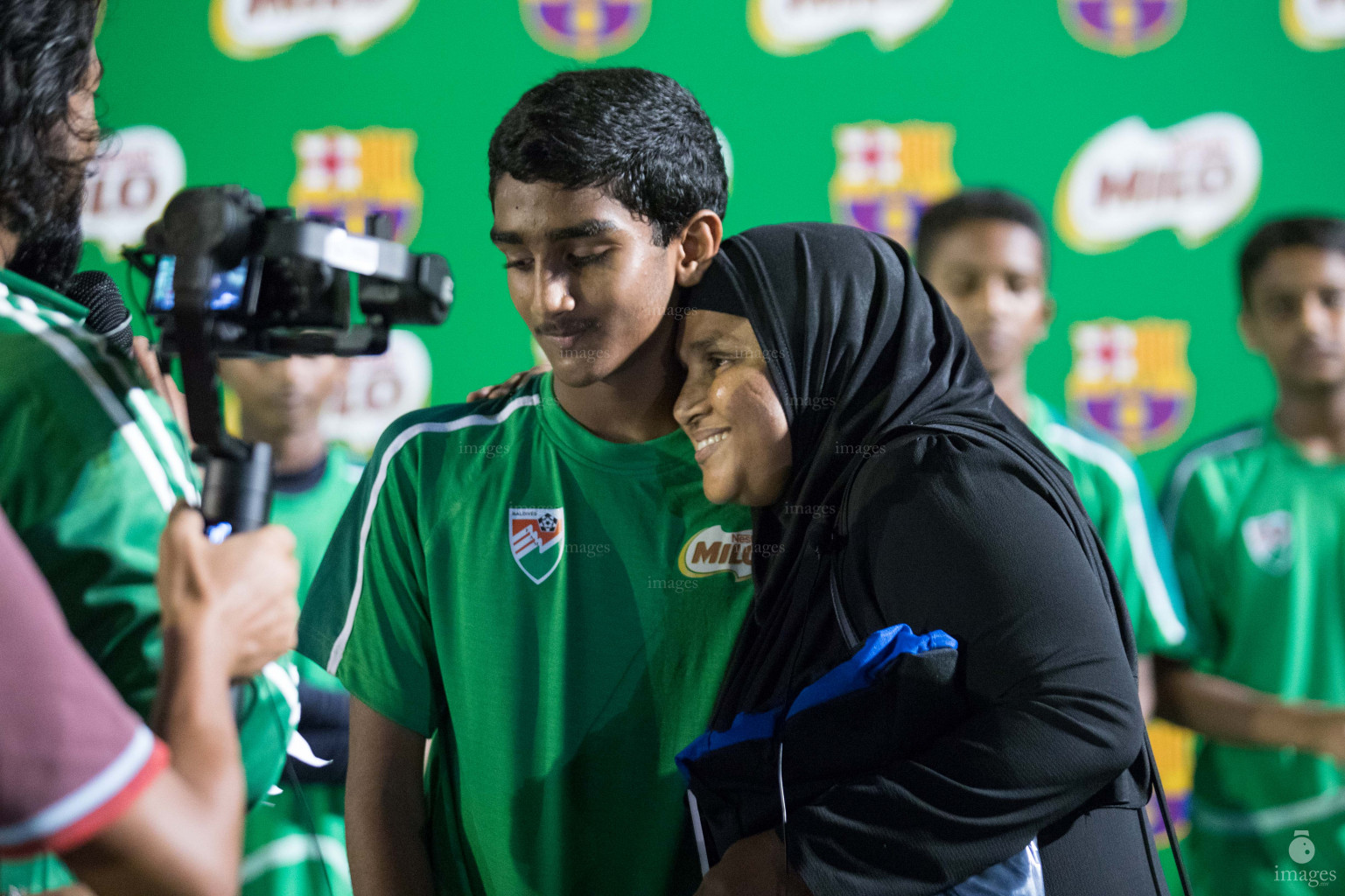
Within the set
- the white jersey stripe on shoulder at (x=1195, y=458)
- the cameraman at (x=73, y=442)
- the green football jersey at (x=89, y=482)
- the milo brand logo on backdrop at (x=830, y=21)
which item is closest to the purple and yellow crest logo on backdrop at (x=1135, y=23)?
the milo brand logo on backdrop at (x=830, y=21)

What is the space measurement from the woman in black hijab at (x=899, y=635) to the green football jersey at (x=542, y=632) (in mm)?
72

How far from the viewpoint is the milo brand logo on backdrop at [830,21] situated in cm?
243

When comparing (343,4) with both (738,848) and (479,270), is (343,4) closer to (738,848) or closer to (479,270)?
(479,270)

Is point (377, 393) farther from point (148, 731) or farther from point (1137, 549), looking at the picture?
point (148, 731)

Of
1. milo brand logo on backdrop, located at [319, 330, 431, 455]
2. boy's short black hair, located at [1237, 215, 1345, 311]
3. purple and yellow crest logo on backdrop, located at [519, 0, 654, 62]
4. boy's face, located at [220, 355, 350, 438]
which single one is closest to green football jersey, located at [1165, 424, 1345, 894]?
boy's short black hair, located at [1237, 215, 1345, 311]

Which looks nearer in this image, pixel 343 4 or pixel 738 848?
pixel 738 848

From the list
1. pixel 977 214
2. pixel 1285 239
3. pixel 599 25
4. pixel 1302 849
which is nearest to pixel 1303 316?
pixel 1285 239

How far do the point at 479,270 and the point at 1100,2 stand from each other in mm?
1502

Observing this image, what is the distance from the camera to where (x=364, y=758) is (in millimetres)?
1266

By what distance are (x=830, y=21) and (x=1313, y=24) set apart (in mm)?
1056

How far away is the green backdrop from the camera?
7.95 feet

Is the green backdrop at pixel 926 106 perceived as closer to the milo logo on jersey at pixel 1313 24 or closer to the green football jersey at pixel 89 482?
the milo logo on jersey at pixel 1313 24

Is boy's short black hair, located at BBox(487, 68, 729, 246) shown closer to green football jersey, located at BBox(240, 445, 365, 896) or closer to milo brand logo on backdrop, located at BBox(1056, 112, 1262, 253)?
green football jersey, located at BBox(240, 445, 365, 896)

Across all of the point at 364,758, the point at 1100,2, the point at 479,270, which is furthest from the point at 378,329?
the point at 1100,2
